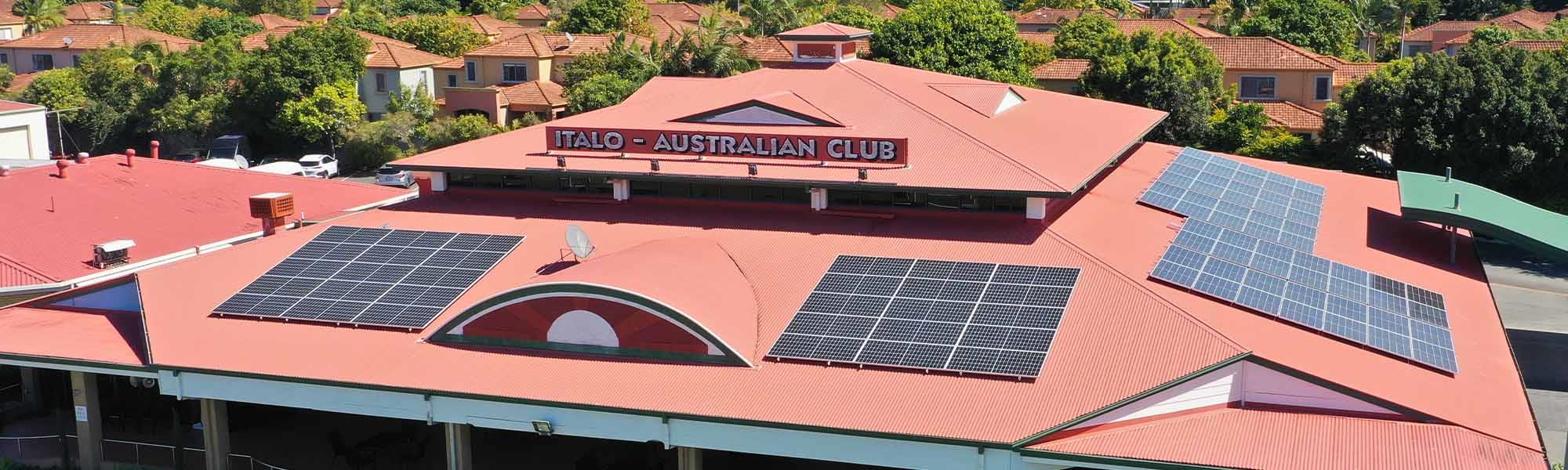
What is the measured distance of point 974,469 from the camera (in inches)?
1136

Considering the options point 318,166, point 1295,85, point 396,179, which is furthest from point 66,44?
point 1295,85

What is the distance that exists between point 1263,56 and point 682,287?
2465 inches

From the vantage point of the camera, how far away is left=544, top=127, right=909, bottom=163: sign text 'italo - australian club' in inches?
1641

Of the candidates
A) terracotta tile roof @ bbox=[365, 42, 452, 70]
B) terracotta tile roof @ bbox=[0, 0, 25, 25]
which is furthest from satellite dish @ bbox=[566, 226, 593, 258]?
terracotta tile roof @ bbox=[0, 0, 25, 25]

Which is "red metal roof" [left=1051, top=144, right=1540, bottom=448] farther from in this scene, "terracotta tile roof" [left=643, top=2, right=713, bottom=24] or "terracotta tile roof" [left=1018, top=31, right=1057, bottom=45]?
"terracotta tile roof" [left=643, top=2, right=713, bottom=24]

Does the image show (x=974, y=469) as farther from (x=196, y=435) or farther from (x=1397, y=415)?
(x=196, y=435)

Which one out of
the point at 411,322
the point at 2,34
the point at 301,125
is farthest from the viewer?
the point at 2,34

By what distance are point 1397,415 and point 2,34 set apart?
155 metres

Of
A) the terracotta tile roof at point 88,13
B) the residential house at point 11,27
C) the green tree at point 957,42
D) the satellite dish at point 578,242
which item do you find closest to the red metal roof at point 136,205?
the satellite dish at point 578,242

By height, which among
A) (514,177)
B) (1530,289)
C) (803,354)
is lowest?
(1530,289)

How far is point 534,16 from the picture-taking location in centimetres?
14475

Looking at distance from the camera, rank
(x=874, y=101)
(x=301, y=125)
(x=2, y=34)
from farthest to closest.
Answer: (x=2, y=34), (x=301, y=125), (x=874, y=101)

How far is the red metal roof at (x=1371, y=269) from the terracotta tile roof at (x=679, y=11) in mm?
87477

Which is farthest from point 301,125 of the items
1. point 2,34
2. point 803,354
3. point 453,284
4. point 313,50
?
point 2,34
